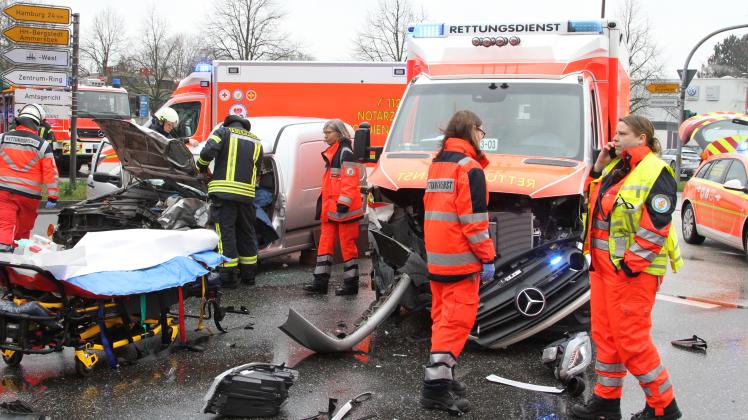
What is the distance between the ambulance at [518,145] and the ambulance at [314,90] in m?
5.78

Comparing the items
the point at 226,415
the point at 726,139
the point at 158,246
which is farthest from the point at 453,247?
the point at 726,139

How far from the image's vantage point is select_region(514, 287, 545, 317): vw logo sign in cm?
614

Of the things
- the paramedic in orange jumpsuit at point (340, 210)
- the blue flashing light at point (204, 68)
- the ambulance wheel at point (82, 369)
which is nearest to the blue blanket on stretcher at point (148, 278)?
the ambulance wheel at point (82, 369)

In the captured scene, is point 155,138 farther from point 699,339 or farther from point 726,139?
point 726,139

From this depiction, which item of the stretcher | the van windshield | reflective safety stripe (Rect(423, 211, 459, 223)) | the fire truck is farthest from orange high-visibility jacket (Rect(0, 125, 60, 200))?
the fire truck

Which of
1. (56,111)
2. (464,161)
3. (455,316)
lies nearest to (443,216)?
(464,161)

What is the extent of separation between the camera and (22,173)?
8.20 metres

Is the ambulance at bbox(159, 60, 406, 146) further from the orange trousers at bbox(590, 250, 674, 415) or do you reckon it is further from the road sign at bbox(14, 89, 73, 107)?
the orange trousers at bbox(590, 250, 674, 415)

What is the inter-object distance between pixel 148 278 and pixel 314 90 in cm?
922

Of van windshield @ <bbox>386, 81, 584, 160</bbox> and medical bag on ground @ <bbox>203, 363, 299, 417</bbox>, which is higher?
van windshield @ <bbox>386, 81, 584, 160</bbox>

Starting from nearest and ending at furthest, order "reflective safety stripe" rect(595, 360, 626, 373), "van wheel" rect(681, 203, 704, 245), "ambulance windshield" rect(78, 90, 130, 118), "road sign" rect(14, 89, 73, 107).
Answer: "reflective safety stripe" rect(595, 360, 626, 373), "van wheel" rect(681, 203, 704, 245), "road sign" rect(14, 89, 73, 107), "ambulance windshield" rect(78, 90, 130, 118)

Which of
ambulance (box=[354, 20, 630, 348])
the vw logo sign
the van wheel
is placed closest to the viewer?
the vw logo sign

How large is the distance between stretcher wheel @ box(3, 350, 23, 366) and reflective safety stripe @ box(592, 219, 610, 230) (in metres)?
4.11

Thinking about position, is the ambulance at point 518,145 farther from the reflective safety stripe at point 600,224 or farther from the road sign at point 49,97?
the road sign at point 49,97
